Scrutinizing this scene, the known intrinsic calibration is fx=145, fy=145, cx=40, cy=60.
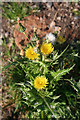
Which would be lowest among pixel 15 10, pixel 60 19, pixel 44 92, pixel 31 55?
pixel 44 92

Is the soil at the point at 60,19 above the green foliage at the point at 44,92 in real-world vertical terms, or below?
above

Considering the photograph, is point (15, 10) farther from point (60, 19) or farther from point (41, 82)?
point (41, 82)

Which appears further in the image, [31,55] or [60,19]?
[60,19]

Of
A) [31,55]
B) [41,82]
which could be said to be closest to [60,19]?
[31,55]

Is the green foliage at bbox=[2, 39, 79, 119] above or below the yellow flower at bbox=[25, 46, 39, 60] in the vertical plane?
below

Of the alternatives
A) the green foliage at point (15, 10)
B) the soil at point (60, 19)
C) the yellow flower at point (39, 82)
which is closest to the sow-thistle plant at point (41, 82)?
the yellow flower at point (39, 82)

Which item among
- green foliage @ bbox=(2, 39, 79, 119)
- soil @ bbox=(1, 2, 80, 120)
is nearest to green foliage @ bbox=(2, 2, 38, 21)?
soil @ bbox=(1, 2, 80, 120)

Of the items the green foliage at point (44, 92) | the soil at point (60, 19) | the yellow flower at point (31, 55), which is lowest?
the green foliage at point (44, 92)

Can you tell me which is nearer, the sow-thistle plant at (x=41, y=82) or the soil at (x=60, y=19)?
the sow-thistle plant at (x=41, y=82)

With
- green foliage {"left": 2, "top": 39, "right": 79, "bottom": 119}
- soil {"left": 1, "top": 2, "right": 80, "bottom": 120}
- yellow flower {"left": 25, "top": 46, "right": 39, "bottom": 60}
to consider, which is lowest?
green foliage {"left": 2, "top": 39, "right": 79, "bottom": 119}

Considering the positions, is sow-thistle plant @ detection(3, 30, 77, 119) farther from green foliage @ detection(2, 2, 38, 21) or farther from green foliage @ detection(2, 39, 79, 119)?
green foliage @ detection(2, 2, 38, 21)

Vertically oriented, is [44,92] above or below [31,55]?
below

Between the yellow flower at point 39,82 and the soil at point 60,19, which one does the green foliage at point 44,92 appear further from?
the soil at point 60,19
